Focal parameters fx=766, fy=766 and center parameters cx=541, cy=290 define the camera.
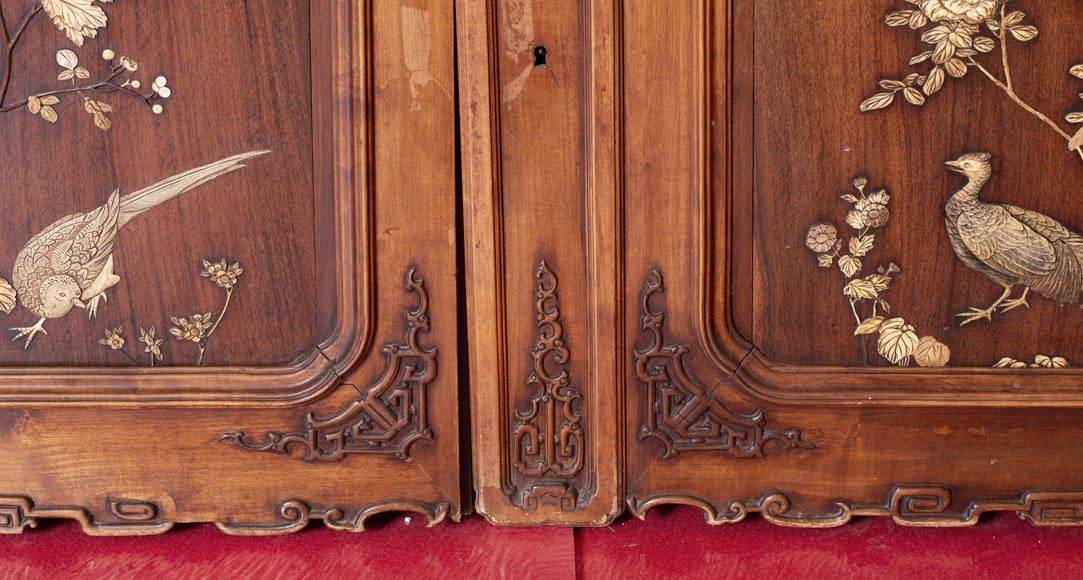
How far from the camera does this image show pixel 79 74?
→ 2.54 feet

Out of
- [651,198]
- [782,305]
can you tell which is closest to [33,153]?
[651,198]

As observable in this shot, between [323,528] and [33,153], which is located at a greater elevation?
[33,153]

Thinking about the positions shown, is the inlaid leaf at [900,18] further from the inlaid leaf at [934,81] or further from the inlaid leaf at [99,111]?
the inlaid leaf at [99,111]

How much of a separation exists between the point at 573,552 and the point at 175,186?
56cm

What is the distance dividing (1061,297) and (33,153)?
1.06 meters

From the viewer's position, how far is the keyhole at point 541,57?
2.50ft

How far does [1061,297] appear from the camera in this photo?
2.58ft

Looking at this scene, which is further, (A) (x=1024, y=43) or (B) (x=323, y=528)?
(B) (x=323, y=528)

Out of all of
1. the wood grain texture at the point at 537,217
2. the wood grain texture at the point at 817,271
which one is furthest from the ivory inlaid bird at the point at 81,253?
the wood grain texture at the point at 817,271

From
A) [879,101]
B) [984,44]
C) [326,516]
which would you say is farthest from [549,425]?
[984,44]

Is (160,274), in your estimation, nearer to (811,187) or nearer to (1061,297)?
(811,187)

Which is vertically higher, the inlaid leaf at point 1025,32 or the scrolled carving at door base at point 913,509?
the inlaid leaf at point 1025,32

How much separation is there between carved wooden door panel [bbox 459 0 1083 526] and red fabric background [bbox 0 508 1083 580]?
0.10 ft

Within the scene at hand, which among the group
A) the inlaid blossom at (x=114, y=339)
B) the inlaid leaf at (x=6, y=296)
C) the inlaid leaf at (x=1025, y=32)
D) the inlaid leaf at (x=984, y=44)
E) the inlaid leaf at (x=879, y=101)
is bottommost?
the inlaid blossom at (x=114, y=339)
